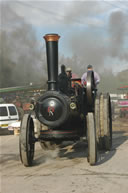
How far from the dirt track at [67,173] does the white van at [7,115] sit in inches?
241

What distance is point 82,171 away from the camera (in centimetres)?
489

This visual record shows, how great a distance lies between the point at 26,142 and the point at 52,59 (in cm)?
158

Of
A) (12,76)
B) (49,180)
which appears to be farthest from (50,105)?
(12,76)

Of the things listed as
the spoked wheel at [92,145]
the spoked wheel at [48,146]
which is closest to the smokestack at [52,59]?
the spoked wheel at [92,145]

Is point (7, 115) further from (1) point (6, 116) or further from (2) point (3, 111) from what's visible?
(2) point (3, 111)

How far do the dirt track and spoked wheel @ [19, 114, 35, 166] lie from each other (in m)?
0.18

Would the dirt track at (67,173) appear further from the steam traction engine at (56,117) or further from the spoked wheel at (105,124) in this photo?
the steam traction engine at (56,117)

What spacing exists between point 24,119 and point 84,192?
2219 millimetres

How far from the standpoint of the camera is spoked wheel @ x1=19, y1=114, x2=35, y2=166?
535 centimetres

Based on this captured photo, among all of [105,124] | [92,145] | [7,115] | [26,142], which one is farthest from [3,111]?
[92,145]

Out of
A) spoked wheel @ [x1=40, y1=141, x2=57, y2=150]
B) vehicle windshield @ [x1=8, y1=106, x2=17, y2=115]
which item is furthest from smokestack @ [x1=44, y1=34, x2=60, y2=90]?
vehicle windshield @ [x1=8, y1=106, x2=17, y2=115]

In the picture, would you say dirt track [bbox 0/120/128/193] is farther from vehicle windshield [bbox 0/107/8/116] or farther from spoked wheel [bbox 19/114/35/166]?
vehicle windshield [bbox 0/107/8/116]

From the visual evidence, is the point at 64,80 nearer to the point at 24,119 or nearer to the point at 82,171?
the point at 24,119

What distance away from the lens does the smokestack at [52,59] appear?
5.57 m
